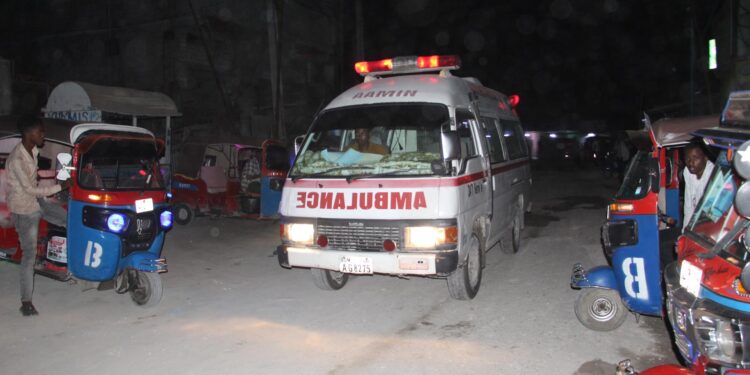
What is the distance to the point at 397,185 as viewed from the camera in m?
5.34

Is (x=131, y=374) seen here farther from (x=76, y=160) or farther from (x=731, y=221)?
(x=731, y=221)

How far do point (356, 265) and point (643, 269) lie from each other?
2.61 m

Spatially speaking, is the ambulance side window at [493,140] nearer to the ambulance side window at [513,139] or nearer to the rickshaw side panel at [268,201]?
the ambulance side window at [513,139]

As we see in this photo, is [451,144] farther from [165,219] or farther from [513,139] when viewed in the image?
[513,139]

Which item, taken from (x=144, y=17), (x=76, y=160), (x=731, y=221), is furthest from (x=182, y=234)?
(x=144, y=17)

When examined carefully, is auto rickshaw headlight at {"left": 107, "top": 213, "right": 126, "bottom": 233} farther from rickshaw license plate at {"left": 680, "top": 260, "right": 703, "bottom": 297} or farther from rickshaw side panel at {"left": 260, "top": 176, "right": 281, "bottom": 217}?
rickshaw side panel at {"left": 260, "top": 176, "right": 281, "bottom": 217}

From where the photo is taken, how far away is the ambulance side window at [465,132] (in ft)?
19.7

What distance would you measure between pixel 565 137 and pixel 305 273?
2836 cm

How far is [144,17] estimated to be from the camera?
60.2 ft

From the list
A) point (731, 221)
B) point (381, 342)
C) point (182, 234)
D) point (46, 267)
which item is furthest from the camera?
point (182, 234)

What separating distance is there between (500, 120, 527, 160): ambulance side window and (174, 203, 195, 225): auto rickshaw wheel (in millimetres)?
7348

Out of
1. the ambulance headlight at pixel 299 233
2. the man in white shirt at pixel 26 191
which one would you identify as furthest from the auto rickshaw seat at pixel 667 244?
the man in white shirt at pixel 26 191

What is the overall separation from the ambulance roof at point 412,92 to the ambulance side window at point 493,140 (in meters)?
0.56

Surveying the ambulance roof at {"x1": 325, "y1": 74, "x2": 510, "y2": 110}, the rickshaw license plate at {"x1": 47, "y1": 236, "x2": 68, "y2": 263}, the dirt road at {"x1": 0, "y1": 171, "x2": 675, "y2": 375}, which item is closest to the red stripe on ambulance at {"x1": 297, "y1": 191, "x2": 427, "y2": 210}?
the dirt road at {"x1": 0, "y1": 171, "x2": 675, "y2": 375}
